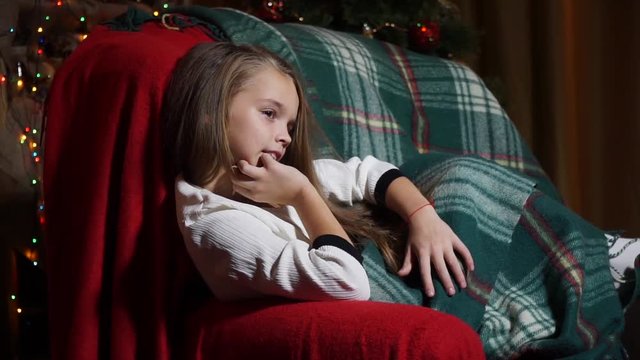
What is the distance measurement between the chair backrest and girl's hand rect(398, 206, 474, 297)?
297mm

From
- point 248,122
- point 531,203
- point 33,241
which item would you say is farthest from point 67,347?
point 33,241

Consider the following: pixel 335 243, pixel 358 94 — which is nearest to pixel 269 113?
pixel 335 243

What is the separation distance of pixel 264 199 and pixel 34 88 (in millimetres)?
1138

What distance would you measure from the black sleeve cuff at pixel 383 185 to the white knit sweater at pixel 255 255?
0.51 feet

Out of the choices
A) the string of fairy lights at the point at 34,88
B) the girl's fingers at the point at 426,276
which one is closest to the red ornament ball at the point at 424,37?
the string of fairy lights at the point at 34,88

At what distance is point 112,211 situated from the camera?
44.8 inches

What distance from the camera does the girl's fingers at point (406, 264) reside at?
108cm

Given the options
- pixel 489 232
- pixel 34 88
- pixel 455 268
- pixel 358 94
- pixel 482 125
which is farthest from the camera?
pixel 34 88

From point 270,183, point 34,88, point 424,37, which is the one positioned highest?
point 270,183

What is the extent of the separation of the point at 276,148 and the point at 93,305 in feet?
1.06

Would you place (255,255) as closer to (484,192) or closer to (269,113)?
(269,113)

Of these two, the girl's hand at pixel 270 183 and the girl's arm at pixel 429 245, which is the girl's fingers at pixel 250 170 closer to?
the girl's hand at pixel 270 183

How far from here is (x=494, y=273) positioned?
3.76 ft

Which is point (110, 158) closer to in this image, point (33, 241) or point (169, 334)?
point (169, 334)
